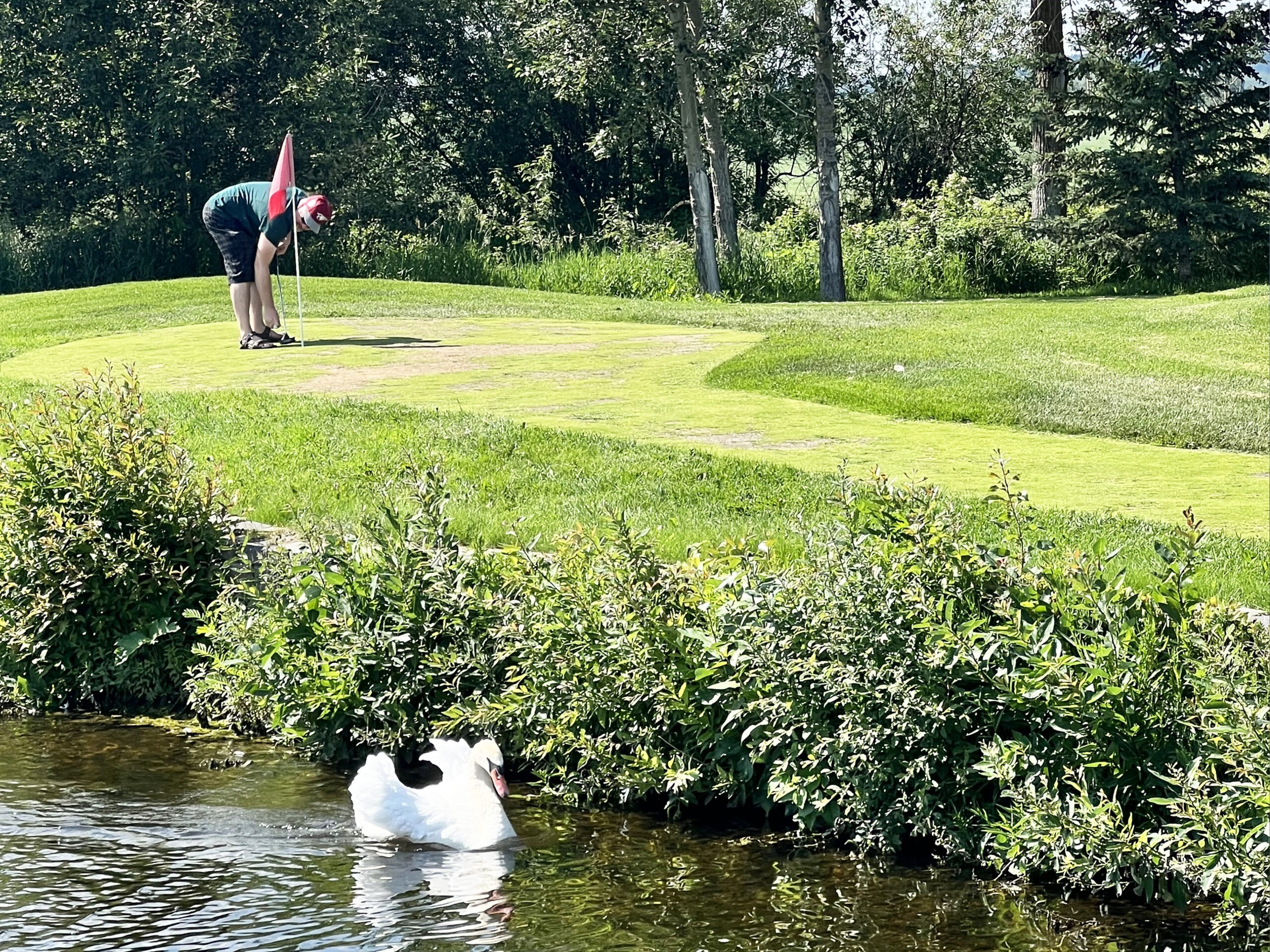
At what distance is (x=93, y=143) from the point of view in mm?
31875

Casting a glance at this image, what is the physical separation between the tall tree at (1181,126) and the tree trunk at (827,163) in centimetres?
399

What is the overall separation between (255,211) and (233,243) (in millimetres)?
372

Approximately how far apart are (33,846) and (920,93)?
105ft

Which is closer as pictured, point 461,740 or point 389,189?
point 461,740

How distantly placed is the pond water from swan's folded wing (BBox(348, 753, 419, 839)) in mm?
68

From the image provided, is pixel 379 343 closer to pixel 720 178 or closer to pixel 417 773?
pixel 417 773

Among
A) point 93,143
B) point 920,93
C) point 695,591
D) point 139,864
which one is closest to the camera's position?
point 139,864

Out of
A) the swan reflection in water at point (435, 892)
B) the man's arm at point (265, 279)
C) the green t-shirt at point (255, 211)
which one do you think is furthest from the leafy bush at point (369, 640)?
the green t-shirt at point (255, 211)

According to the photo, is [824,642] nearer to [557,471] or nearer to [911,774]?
[911,774]

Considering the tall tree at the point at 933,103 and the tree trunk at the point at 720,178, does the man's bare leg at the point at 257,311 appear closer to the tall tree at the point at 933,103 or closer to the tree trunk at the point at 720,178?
the tree trunk at the point at 720,178

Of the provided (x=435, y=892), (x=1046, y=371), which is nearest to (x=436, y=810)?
(x=435, y=892)

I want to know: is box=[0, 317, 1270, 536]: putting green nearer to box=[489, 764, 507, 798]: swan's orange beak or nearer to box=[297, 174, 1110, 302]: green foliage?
box=[489, 764, 507, 798]: swan's orange beak

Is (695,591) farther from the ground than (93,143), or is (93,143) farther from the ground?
(93,143)

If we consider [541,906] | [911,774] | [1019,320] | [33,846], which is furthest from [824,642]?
[1019,320]
